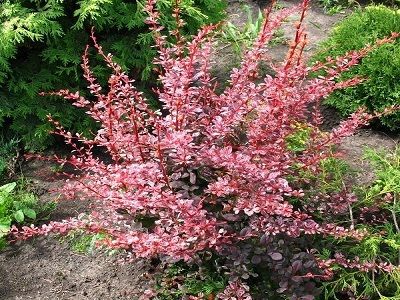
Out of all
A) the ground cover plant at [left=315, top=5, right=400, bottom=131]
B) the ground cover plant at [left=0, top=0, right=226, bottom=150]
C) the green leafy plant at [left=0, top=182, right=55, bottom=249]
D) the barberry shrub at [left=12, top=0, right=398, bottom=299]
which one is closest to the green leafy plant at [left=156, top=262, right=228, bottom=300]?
the barberry shrub at [left=12, top=0, right=398, bottom=299]

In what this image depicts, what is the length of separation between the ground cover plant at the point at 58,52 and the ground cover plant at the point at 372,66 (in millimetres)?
1157

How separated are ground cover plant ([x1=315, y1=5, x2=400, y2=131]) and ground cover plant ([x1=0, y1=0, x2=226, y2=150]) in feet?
3.79

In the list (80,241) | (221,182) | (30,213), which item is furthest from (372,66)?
(30,213)

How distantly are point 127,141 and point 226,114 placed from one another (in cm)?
47

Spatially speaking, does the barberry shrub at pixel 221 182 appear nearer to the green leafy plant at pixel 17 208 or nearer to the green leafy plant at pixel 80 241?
the green leafy plant at pixel 80 241

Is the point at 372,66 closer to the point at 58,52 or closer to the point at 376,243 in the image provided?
the point at 376,243

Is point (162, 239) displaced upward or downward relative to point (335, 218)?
upward

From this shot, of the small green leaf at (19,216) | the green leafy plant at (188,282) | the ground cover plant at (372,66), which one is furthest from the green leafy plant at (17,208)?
the ground cover plant at (372,66)

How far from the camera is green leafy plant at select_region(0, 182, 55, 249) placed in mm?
3117

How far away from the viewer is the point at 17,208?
3.32 meters

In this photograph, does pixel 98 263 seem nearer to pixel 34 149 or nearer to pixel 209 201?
pixel 209 201

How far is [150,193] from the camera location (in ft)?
7.93

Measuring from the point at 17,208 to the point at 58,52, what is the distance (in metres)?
1.15

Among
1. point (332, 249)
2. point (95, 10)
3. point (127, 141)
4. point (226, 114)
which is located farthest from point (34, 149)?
point (332, 249)
